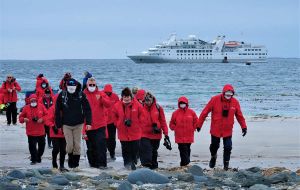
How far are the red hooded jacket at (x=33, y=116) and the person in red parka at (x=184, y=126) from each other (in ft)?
8.01

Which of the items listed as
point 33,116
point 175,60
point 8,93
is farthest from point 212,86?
point 175,60

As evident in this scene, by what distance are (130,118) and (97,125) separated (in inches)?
25.1

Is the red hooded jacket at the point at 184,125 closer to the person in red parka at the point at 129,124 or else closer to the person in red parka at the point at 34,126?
the person in red parka at the point at 129,124

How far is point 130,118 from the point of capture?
10641mm

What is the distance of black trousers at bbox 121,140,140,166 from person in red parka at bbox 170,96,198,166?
0.83 metres

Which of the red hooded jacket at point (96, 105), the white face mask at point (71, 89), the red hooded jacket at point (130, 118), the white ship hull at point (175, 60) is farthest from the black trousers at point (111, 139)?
the white ship hull at point (175, 60)

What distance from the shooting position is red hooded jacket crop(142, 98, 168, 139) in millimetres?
11047

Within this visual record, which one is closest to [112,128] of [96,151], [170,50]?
[96,151]

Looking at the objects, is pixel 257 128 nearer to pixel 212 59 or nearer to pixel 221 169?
pixel 221 169

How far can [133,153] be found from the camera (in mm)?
10859

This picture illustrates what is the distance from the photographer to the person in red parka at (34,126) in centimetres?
1198

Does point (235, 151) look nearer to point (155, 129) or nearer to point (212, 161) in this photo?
point (212, 161)

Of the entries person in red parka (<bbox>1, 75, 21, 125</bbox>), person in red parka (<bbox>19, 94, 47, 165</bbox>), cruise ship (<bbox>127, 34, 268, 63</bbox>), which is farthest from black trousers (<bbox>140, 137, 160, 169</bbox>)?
cruise ship (<bbox>127, 34, 268, 63</bbox>)

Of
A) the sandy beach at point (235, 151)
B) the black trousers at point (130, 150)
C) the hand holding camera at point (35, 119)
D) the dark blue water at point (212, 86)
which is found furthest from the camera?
the dark blue water at point (212, 86)
